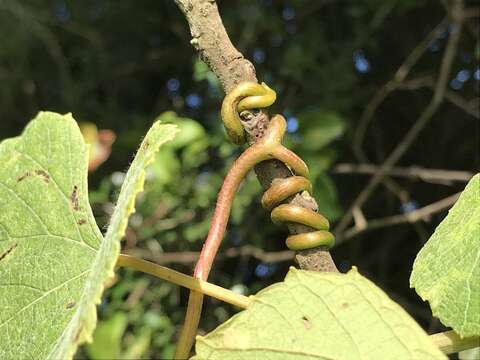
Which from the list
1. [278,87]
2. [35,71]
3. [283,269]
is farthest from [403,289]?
[35,71]

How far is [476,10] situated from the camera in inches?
66.9

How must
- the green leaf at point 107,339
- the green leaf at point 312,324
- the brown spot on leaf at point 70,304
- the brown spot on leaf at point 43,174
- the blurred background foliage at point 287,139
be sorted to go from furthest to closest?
the blurred background foliage at point 287,139 → the green leaf at point 107,339 → the brown spot on leaf at point 43,174 → the brown spot on leaf at point 70,304 → the green leaf at point 312,324

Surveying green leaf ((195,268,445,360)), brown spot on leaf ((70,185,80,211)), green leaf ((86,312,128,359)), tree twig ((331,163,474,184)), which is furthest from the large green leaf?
tree twig ((331,163,474,184))

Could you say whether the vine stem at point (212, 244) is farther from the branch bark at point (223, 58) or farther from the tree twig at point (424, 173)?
the tree twig at point (424, 173)

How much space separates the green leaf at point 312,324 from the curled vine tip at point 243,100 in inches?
5.4

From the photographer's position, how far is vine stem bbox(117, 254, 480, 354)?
0.48m

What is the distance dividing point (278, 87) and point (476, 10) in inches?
20.7

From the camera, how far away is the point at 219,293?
51 cm

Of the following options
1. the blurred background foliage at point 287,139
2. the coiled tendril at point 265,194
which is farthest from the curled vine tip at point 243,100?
the blurred background foliage at point 287,139

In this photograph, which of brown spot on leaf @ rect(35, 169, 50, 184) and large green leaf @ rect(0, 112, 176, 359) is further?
brown spot on leaf @ rect(35, 169, 50, 184)

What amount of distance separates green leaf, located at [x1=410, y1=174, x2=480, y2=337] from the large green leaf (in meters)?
0.20

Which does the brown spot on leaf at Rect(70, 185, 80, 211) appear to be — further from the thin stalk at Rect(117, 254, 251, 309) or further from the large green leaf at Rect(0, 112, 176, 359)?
the thin stalk at Rect(117, 254, 251, 309)

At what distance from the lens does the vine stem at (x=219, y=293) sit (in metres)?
0.48

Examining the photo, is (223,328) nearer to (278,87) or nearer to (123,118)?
(278,87)
